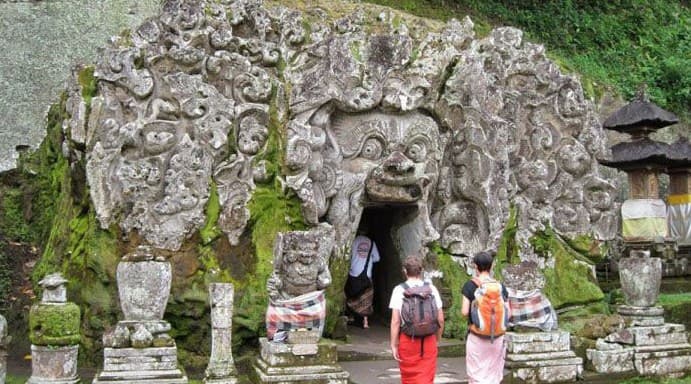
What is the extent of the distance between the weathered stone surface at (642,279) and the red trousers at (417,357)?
443 centimetres

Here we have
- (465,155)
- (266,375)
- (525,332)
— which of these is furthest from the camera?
(465,155)

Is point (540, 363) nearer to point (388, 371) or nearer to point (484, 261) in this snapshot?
point (388, 371)

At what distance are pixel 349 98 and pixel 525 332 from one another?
411 centimetres

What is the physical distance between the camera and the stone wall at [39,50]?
17.2 m

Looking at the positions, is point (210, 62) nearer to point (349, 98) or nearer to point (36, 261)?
point (349, 98)

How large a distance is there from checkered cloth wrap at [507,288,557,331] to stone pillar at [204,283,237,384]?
333 centimetres

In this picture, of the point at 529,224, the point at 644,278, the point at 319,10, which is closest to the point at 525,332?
the point at 644,278

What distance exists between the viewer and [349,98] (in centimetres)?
1155

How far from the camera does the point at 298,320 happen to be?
918 cm

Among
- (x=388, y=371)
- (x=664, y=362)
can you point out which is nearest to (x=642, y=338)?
(x=664, y=362)

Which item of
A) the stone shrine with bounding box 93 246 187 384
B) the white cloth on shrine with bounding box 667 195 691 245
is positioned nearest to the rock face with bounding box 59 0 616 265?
the stone shrine with bounding box 93 246 187 384

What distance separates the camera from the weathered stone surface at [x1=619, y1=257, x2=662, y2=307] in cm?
1045

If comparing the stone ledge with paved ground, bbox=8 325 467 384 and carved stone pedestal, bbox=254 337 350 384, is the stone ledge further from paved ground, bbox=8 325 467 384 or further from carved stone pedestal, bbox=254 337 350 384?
carved stone pedestal, bbox=254 337 350 384

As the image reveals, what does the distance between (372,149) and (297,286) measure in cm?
311
